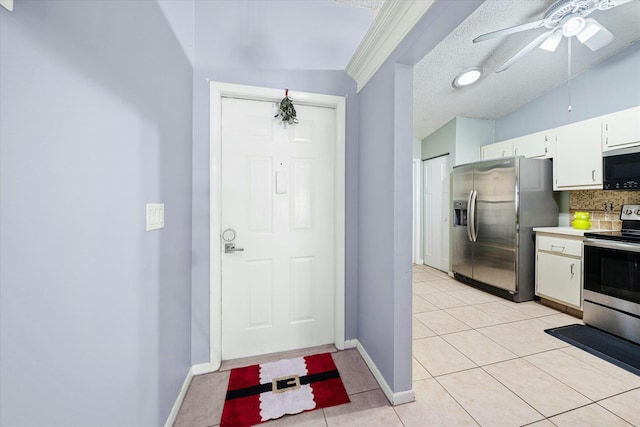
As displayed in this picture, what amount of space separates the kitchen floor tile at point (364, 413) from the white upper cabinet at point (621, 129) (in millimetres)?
3292

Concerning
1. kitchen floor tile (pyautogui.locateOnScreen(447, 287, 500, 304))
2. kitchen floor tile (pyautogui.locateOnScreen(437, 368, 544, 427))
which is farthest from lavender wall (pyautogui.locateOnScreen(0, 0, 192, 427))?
kitchen floor tile (pyautogui.locateOnScreen(447, 287, 500, 304))

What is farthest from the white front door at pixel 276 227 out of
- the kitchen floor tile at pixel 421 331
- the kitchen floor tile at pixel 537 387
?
the kitchen floor tile at pixel 537 387

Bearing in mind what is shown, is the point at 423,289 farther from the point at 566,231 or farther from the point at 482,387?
the point at 482,387

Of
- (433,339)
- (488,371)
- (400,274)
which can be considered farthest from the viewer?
(433,339)

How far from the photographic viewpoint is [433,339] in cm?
223

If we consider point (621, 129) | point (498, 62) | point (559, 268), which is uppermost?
point (498, 62)

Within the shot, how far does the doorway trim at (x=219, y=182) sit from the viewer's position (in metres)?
1.75

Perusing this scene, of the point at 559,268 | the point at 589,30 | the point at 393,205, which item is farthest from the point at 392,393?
the point at 589,30

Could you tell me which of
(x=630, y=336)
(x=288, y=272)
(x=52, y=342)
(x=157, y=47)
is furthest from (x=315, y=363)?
(x=630, y=336)

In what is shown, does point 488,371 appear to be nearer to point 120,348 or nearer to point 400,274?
point 400,274

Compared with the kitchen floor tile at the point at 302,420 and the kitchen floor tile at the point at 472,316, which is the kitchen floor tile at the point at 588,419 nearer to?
the kitchen floor tile at the point at 472,316

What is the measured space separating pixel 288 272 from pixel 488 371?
166cm

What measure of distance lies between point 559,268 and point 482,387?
2014 millimetres

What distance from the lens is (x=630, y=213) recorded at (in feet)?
8.09
